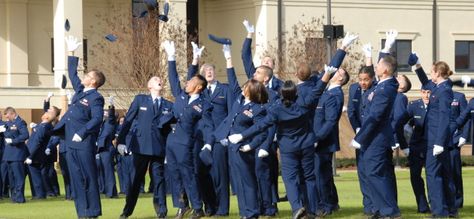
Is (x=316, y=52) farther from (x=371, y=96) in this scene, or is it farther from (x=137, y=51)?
(x=371, y=96)

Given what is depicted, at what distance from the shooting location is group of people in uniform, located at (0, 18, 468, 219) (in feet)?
54.5

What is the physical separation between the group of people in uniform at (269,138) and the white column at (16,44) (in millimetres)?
28982

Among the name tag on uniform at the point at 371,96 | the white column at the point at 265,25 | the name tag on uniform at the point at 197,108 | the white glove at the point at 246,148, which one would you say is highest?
the white column at the point at 265,25

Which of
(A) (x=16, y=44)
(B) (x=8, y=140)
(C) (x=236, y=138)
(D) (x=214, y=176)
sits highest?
(A) (x=16, y=44)

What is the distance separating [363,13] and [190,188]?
3350 cm

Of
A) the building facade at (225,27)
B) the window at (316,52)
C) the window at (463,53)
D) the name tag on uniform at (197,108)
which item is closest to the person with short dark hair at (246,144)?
the name tag on uniform at (197,108)

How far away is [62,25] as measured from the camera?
4497 cm

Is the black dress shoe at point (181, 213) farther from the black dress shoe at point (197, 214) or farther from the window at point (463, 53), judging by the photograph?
the window at point (463, 53)

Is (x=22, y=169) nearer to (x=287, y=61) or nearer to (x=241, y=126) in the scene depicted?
(x=241, y=126)

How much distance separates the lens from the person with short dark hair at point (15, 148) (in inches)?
1001

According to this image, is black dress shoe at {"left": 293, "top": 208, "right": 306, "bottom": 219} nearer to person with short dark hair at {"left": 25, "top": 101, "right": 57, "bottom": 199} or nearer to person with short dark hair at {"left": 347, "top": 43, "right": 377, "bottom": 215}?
person with short dark hair at {"left": 347, "top": 43, "right": 377, "bottom": 215}

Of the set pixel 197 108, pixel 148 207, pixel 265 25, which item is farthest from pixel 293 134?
pixel 265 25

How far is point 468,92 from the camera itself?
52.4m

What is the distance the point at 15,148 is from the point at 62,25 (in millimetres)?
19708
